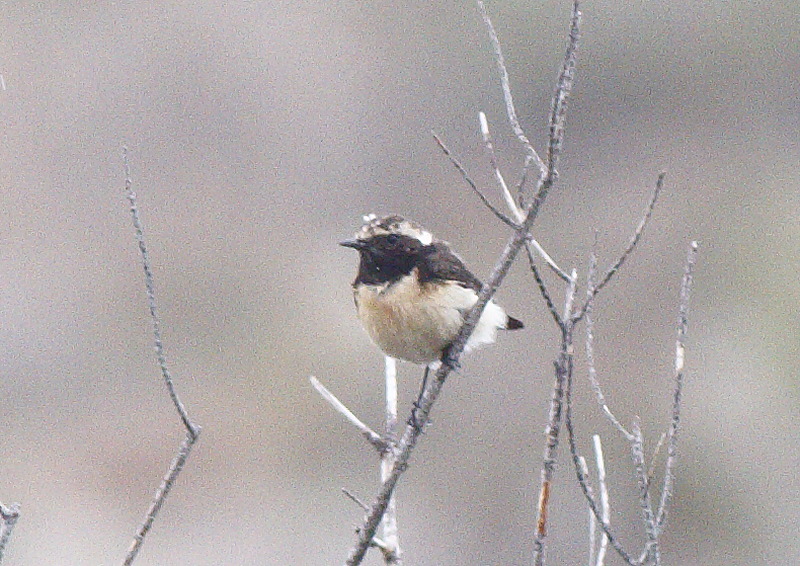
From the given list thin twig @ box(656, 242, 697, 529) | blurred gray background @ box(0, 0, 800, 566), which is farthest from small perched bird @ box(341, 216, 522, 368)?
blurred gray background @ box(0, 0, 800, 566)

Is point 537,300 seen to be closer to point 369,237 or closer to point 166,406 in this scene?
point 166,406

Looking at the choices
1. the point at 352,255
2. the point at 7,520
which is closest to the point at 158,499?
the point at 7,520

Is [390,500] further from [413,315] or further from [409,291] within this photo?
[409,291]

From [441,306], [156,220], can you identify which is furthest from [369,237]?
[156,220]

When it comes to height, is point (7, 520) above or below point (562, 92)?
below

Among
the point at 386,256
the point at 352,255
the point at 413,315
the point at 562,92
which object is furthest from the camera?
the point at 352,255

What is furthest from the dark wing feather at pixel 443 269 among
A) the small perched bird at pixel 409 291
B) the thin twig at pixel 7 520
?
the thin twig at pixel 7 520

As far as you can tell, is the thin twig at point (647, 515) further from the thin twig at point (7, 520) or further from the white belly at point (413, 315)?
the white belly at point (413, 315)
